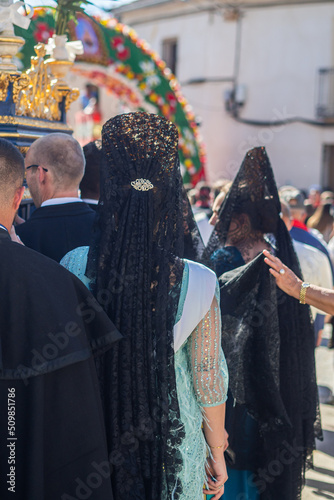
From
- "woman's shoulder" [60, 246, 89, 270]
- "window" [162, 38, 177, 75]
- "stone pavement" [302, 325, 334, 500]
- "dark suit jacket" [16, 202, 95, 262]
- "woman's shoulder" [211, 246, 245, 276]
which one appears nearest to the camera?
"woman's shoulder" [60, 246, 89, 270]

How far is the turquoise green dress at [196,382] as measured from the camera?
1.95m

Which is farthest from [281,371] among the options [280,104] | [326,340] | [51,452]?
[280,104]

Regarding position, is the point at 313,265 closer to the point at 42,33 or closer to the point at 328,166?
the point at 42,33

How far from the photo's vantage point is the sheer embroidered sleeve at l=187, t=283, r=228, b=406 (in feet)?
6.39

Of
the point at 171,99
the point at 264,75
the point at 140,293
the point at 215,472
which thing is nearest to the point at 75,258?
the point at 140,293

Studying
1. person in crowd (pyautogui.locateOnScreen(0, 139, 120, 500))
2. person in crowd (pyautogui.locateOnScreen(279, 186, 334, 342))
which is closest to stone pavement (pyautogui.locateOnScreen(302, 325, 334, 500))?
person in crowd (pyautogui.locateOnScreen(279, 186, 334, 342))

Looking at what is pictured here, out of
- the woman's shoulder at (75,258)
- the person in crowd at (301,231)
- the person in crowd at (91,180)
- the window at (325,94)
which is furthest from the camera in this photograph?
the window at (325,94)

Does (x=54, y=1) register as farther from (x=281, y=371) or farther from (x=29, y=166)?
(x=281, y=371)

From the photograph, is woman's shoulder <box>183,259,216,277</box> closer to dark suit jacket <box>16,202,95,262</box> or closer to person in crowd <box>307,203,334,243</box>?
dark suit jacket <box>16,202,95,262</box>

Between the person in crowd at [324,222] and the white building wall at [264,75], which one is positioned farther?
the white building wall at [264,75]

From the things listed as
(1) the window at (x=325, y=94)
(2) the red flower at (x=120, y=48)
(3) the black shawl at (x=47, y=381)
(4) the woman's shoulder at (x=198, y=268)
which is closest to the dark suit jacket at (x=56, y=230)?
(4) the woman's shoulder at (x=198, y=268)

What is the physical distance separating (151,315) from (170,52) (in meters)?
17.7

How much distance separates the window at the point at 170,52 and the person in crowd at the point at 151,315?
56.6 ft

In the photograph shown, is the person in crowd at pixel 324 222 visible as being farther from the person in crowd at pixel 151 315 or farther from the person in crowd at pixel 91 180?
the person in crowd at pixel 151 315
